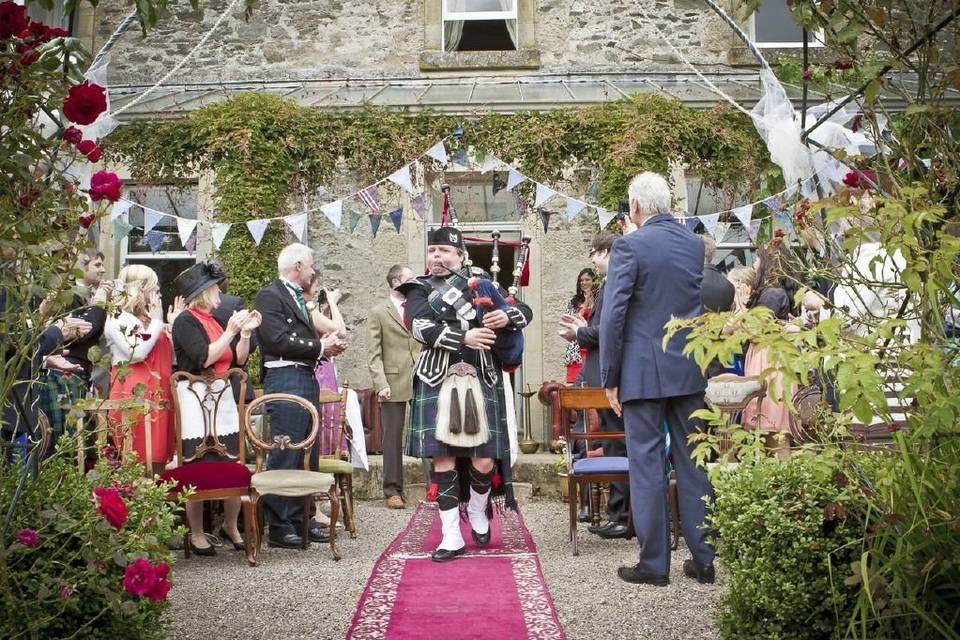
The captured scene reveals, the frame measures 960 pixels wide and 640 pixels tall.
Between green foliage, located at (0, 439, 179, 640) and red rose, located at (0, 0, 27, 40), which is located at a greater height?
red rose, located at (0, 0, 27, 40)

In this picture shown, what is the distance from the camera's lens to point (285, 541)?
670cm

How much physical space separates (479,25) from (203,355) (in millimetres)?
7443

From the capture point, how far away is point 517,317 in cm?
616

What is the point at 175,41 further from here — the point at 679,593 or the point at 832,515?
the point at 832,515

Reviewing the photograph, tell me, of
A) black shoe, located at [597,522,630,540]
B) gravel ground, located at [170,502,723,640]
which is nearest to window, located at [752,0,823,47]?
black shoe, located at [597,522,630,540]

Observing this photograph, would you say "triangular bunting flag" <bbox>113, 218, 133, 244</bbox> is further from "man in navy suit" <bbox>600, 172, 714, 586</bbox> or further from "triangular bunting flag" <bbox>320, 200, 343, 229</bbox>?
"man in navy suit" <bbox>600, 172, 714, 586</bbox>

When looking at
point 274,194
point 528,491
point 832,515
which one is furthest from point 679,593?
point 274,194

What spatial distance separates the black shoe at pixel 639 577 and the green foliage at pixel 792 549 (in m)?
1.55

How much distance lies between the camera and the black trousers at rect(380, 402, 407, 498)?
29.1 ft

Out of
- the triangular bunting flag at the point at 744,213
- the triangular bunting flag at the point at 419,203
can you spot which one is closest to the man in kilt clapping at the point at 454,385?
the triangular bunting flag at the point at 744,213

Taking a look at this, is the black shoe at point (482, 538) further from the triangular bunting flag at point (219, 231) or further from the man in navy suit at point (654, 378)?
the triangular bunting flag at point (219, 231)

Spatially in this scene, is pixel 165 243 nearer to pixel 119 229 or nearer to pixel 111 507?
pixel 119 229

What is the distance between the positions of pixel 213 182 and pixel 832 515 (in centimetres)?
948

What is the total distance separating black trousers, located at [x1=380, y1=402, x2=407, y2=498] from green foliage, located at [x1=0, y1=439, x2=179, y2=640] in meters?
5.45
